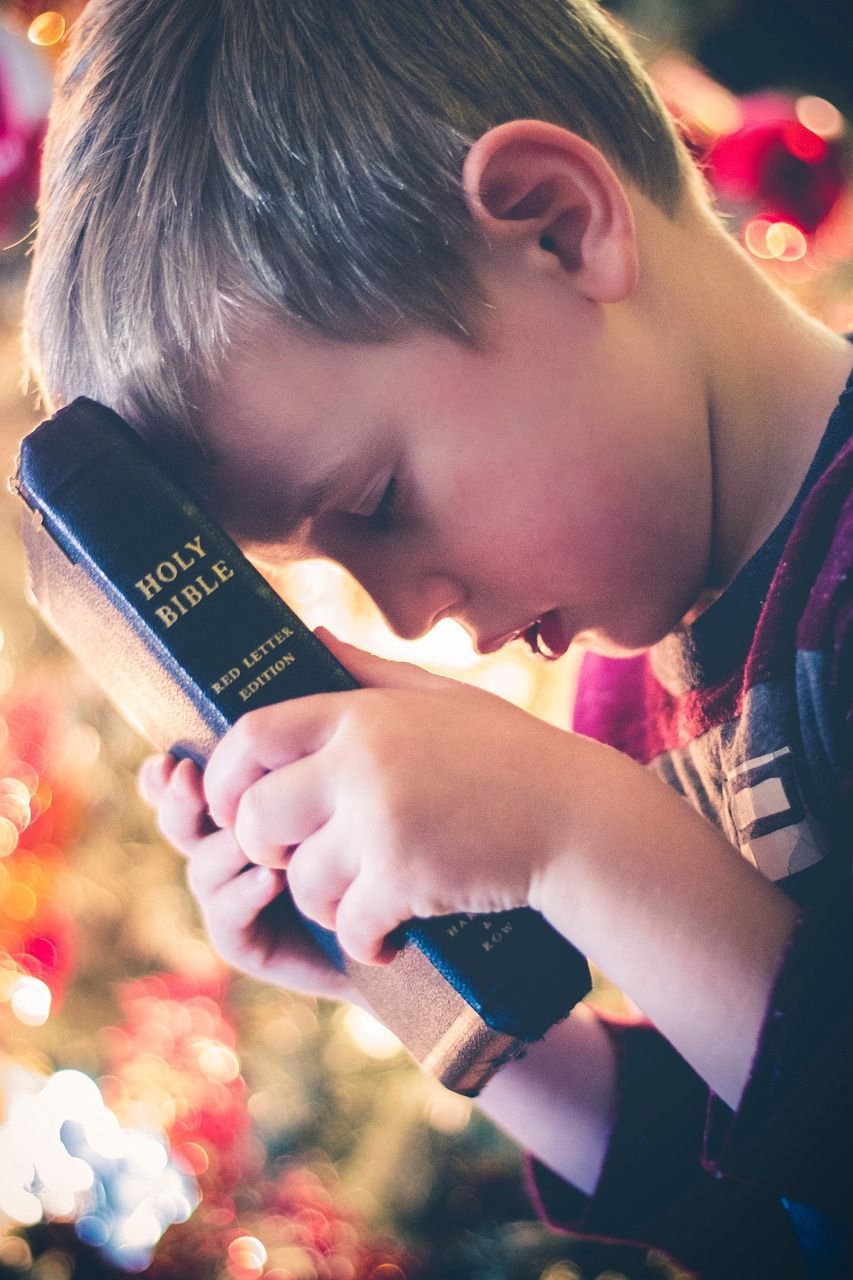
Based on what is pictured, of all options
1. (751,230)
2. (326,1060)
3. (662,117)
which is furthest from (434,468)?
(326,1060)

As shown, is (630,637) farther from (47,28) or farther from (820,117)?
(47,28)

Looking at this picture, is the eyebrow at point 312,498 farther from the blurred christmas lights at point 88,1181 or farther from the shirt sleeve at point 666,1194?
the blurred christmas lights at point 88,1181

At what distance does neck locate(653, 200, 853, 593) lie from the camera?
0.48m

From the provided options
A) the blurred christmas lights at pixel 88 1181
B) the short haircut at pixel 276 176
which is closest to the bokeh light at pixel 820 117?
the short haircut at pixel 276 176

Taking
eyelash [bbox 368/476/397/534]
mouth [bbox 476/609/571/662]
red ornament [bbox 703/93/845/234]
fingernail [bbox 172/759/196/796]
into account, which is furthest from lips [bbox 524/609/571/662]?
red ornament [bbox 703/93/845/234]

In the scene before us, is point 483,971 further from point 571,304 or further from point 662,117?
point 662,117

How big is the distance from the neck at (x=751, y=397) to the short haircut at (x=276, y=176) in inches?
5.1

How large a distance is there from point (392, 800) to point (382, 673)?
0.08 metres

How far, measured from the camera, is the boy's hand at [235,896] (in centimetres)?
48

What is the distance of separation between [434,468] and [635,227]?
18 cm

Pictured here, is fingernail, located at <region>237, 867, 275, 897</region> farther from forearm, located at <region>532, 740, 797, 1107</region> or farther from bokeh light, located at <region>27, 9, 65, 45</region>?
bokeh light, located at <region>27, 9, 65, 45</region>

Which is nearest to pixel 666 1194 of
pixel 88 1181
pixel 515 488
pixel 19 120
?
pixel 515 488

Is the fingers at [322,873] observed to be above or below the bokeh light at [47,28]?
below

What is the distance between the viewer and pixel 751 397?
49cm
